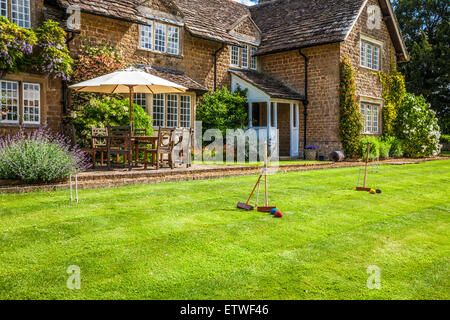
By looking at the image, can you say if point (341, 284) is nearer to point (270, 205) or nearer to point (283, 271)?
point (283, 271)

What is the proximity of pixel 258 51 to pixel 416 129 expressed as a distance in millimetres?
9955

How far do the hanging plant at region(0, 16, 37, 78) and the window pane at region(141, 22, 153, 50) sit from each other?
5.27m

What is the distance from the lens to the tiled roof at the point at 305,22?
19.7 metres

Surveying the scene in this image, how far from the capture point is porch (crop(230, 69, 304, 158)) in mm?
19388

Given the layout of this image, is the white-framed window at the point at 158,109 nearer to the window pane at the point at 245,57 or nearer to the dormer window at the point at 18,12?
the dormer window at the point at 18,12

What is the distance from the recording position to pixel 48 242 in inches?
192

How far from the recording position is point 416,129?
74.4ft

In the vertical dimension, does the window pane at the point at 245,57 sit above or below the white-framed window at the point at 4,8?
above

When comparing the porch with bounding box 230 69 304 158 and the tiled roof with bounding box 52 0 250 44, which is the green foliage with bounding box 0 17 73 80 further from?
the porch with bounding box 230 69 304 158

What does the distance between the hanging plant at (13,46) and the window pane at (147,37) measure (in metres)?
5.27

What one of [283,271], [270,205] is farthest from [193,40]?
[283,271]

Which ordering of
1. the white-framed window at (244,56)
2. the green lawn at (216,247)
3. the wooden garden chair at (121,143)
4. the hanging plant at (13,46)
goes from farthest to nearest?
the white-framed window at (244,56) < the hanging plant at (13,46) < the wooden garden chair at (121,143) < the green lawn at (216,247)

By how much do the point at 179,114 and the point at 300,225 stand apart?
11865 mm

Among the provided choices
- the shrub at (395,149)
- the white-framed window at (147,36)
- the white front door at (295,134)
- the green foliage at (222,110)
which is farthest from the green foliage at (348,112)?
the white-framed window at (147,36)
